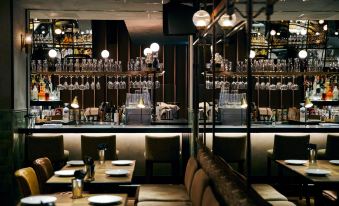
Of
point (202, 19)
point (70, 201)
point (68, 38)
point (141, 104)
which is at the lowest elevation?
point (70, 201)

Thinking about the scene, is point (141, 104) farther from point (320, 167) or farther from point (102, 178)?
point (320, 167)

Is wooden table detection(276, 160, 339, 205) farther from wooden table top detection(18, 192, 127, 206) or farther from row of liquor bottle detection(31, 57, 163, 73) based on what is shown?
row of liquor bottle detection(31, 57, 163, 73)

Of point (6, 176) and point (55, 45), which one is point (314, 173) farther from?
point (55, 45)

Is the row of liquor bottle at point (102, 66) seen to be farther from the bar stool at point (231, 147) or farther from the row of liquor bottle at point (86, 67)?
the bar stool at point (231, 147)

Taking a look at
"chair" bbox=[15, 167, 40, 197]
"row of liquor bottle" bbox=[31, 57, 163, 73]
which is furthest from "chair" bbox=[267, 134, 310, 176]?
"chair" bbox=[15, 167, 40, 197]

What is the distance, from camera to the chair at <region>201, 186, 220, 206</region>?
324 centimetres

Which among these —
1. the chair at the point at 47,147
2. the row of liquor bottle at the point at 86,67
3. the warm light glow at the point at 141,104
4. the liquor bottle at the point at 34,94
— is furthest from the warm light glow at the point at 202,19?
the liquor bottle at the point at 34,94

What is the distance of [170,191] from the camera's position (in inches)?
216

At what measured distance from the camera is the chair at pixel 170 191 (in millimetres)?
5102

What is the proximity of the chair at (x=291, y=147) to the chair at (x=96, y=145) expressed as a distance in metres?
2.32

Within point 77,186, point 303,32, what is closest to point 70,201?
point 77,186

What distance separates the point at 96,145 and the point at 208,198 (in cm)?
364

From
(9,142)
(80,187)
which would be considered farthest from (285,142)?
(9,142)

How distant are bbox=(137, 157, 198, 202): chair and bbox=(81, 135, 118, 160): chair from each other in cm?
125
